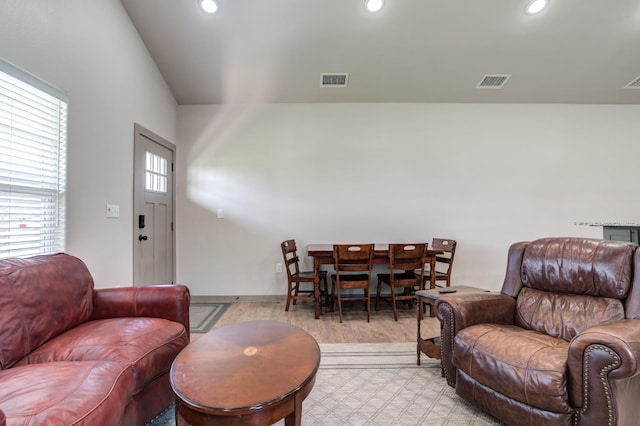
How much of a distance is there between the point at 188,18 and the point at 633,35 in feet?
15.3

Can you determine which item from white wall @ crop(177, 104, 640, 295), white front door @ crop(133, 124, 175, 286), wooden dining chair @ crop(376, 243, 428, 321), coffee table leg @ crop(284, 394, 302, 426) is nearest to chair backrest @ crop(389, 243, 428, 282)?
wooden dining chair @ crop(376, 243, 428, 321)

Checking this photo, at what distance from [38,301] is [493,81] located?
4719 millimetres

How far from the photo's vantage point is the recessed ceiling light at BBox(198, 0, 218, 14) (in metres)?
2.62

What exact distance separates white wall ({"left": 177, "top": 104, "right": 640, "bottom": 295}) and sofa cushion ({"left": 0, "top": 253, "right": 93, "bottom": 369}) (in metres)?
2.13

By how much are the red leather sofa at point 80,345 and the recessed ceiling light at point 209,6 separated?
2.48 metres

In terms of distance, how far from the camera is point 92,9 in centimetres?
228

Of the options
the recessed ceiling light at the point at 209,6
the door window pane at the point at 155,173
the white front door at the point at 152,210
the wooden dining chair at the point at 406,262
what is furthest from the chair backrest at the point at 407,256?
the recessed ceiling light at the point at 209,6

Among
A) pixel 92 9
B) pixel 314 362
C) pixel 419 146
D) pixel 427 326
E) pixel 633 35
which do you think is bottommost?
pixel 427 326

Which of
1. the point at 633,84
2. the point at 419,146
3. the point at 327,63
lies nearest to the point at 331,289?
the point at 419,146

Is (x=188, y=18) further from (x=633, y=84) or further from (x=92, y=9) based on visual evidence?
(x=633, y=84)

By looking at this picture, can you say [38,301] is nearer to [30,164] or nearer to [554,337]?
[30,164]

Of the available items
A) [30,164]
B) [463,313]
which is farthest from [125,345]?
[463,313]

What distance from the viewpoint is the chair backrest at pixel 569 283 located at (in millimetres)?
1595

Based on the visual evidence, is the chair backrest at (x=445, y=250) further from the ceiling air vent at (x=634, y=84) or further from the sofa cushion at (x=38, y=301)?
the sofa cushion at (x=38, y=301)
